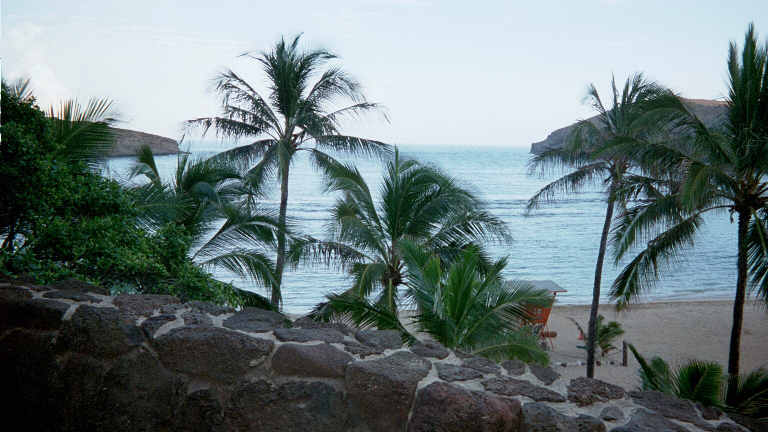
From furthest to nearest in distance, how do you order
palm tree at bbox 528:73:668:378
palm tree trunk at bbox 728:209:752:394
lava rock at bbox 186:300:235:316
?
palm tree at bbox 528:73:668:378 < palm tree trunk at bbox 728:209:752:394 < lava rock at bbox 186:300:235:316

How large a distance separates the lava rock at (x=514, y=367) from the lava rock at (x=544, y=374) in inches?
1.9

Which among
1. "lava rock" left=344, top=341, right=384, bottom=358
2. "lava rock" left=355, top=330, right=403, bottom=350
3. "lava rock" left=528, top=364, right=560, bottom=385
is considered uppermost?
"lava rock" left=344, top=341, right=384, bottom=358

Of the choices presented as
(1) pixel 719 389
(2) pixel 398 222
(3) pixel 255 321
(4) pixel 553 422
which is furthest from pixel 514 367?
(2) pixel 398 222

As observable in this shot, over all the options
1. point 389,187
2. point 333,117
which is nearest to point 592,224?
point 333,117

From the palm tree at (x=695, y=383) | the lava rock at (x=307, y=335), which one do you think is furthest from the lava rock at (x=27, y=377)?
the palm tree at (x=695, y=383)

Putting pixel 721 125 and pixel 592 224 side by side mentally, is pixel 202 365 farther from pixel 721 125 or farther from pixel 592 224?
pixel 592 224

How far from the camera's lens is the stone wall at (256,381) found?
2164 millimetres

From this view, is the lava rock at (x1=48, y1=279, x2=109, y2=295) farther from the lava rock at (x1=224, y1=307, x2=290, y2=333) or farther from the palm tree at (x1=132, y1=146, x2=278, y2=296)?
the palm tree at (x1=132, y1=146, x2=278, y2=296)

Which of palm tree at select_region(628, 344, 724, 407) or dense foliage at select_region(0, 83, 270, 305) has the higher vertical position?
dense foliage at select_region(0, 83, 270, 305)

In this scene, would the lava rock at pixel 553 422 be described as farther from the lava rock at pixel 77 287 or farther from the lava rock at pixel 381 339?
the lava rock at pixel 77 287

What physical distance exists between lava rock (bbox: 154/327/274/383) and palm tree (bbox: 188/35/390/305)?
12212 mm

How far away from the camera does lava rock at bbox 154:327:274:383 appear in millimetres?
2439

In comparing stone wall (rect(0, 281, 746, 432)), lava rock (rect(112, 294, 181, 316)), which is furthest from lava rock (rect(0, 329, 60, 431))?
lava rock (rect(112, 294, 181, 316))

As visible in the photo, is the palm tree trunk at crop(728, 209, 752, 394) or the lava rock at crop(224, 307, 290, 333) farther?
the palm tree trunk at crop(728, 209, 752, 394)
